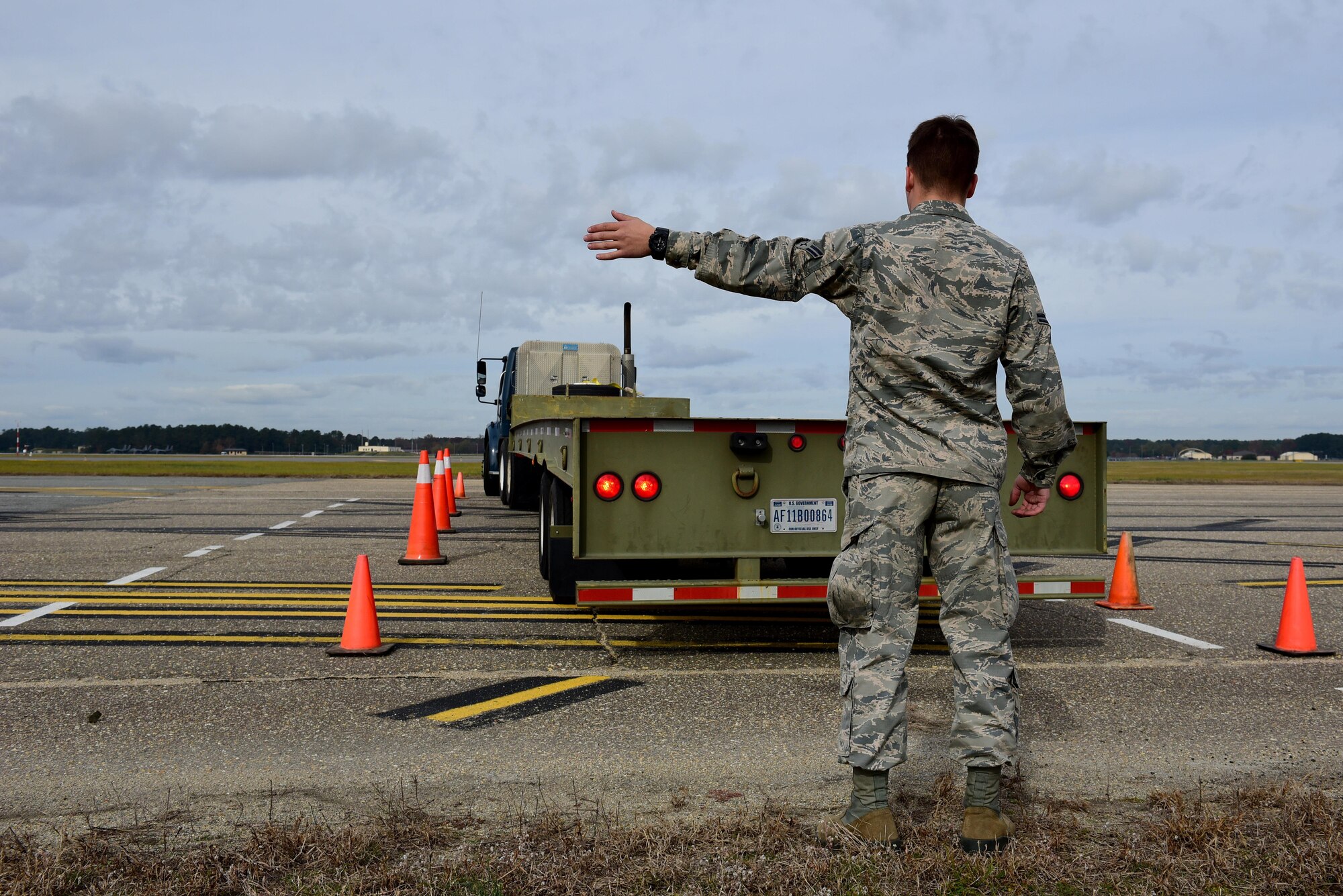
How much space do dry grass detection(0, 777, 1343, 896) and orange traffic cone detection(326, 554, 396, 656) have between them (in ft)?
8.53

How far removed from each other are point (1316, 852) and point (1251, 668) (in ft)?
10.1

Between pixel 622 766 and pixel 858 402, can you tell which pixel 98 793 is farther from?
pixel 858 402

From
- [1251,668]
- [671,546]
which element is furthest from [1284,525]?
[671,546]

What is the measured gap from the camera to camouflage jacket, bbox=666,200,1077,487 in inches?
113

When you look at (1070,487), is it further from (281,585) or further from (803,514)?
(281,585)

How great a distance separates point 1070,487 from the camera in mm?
5664

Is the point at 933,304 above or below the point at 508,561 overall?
above

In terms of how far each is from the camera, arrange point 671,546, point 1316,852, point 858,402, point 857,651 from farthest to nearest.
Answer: point 671,546, point 858,402, point 857,651, point 1316,852

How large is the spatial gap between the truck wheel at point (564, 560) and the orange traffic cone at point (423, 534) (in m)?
3.68

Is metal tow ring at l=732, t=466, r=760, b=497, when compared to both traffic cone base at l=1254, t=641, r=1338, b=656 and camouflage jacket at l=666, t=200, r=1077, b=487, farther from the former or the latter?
traffic cone base at l=1254, t=641, r=1338, b=656

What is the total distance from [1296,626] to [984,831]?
4175 millimetres

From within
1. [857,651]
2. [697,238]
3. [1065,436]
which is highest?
[697,238]

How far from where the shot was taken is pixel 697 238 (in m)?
3.01

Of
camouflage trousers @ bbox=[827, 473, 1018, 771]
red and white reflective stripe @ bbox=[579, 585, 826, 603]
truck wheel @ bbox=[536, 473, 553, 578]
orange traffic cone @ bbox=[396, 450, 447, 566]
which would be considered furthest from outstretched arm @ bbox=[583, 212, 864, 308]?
orange traffic cone @ bbox=[396, 450, 447, 566]
